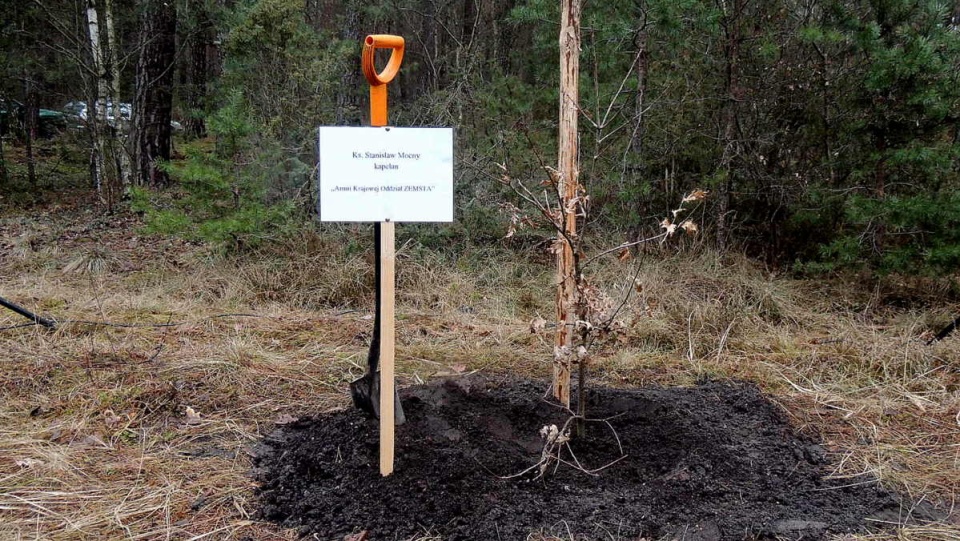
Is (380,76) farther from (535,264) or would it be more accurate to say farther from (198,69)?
(198,69)

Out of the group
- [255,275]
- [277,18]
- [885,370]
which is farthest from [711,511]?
[277,18]

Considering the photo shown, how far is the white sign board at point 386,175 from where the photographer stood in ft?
8.45

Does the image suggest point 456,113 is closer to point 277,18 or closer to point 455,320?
point 277,18

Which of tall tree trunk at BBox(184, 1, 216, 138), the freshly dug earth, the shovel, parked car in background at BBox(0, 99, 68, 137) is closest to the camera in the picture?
the freshly dug earth

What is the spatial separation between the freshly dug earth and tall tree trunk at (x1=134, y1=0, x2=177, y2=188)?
8405 mm

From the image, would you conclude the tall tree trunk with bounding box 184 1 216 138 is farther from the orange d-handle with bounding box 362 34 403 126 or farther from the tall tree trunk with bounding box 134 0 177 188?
the orange d-handle with bounding box 362 34 403 126

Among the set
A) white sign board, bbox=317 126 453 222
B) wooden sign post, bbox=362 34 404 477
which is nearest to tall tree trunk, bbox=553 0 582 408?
white sign board, bbox=317 126 453 222

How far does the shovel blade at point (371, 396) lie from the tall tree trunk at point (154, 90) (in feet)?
26.6

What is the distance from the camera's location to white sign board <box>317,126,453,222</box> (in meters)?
2.57

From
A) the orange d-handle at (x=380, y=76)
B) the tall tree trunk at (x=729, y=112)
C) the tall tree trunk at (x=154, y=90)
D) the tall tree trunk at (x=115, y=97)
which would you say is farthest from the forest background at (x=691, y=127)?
the orange d-handle at (x=380, y=76)

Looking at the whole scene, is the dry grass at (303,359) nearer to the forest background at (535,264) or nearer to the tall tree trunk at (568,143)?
the forest background at (535,264)

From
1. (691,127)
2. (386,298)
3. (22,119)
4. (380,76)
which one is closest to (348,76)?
(691,127)

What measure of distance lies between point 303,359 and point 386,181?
6.73ft

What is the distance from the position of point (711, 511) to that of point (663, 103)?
482cm
